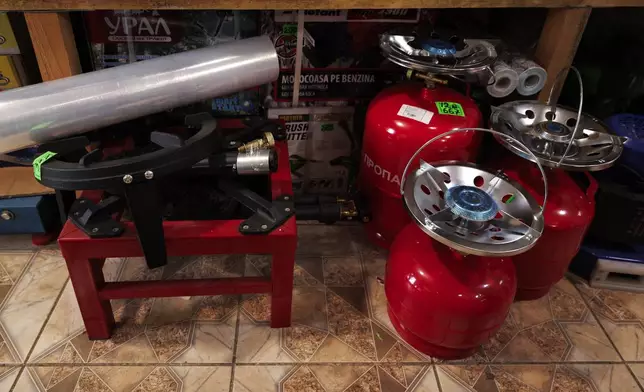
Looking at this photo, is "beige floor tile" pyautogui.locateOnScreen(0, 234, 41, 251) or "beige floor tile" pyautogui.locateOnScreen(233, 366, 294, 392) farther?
"beige floor tile" pyautogui.locateOnScreen(0, 234, 41, 251)

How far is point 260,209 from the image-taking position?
38.1 inches

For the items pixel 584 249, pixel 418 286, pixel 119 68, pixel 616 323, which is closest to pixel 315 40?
pixel 119 68

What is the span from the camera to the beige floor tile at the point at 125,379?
966mm

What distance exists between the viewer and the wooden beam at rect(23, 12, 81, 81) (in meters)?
1.03

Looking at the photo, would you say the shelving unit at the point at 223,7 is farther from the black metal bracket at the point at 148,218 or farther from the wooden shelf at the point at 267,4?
the black metal bracket at the point at 148,218

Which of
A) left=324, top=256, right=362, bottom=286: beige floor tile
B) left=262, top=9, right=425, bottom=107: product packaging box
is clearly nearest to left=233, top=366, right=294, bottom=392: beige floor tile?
left=324, top=256, right=362, bottom=286: beige floor tile

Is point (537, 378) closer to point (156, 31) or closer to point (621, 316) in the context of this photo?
point (621, 316)

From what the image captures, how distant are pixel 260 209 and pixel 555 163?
0.60 metres

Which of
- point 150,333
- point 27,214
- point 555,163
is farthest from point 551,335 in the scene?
point 27,214

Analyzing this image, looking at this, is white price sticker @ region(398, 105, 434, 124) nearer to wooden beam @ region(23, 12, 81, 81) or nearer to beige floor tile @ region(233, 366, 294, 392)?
beige floor tile @ region(233, 366, 294, 392)

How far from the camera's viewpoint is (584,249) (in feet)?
4.17

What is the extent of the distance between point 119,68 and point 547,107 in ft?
3.18

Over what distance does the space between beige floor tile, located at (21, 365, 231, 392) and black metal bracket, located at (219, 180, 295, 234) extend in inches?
12.6

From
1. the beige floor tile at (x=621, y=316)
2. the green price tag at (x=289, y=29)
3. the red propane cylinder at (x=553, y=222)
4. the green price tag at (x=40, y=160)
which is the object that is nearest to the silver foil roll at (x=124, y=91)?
the green price tag at (x=40, y=160)
